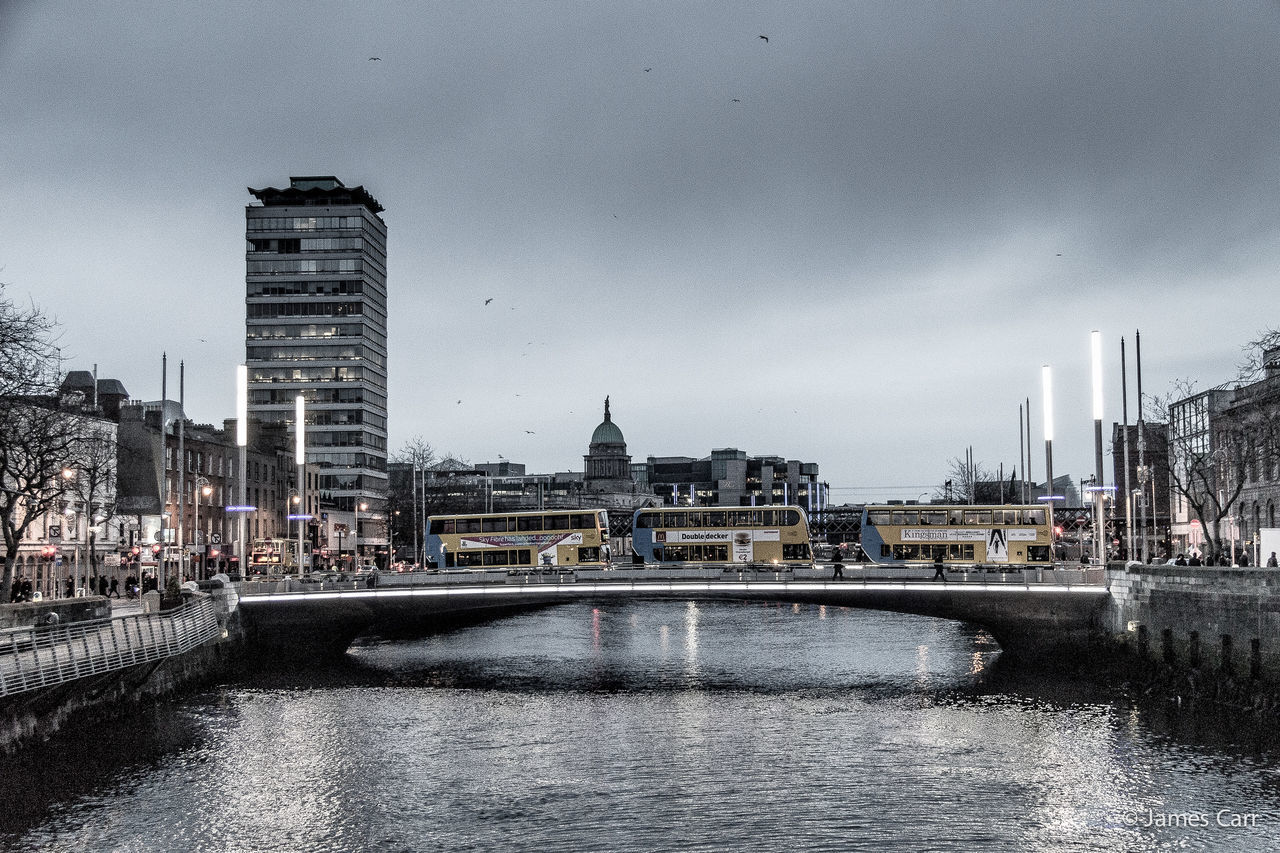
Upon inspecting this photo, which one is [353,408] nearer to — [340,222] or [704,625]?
[340,222]

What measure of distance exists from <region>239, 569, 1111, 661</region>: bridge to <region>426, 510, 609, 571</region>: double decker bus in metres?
9.45

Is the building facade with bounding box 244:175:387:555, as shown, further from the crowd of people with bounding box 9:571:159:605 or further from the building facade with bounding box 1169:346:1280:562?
the building facade with bounding box 1169:346:1280:562

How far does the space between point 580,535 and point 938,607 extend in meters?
24.4

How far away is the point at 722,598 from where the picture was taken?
192 ft

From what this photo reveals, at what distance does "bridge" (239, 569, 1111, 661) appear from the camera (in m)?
55.1

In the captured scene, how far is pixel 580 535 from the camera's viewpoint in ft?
243

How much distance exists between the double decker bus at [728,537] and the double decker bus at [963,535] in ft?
15.7

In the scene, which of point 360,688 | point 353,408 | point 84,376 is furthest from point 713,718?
point 353,408

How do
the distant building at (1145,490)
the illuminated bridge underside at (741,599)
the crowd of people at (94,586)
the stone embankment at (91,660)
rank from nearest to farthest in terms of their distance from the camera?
the stone embankment at (91,660), the illuminated bridge underside at (741,599), the crowd of people at (94,586), the distant building at (1145,490)

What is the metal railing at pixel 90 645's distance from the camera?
108 feet

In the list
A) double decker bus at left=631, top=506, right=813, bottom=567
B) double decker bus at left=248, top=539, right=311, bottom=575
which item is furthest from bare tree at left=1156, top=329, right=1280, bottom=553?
double decker bus at left=248, top=539, right=311, bottom=575

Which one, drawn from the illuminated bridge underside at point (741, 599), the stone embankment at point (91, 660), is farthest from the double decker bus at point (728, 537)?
the stone embankment at point (91, 660)

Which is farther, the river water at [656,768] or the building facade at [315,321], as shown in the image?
the building facade at [315,321]

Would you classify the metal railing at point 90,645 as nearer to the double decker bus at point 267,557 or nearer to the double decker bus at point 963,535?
the double decker bus at point 963,535
